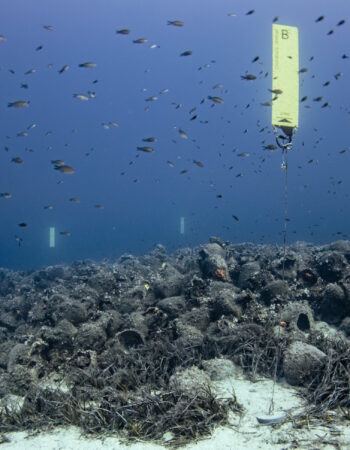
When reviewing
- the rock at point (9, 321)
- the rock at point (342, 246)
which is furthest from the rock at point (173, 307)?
the rock at point (342, 246)

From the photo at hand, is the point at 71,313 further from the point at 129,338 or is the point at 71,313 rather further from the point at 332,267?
the point at 332,267

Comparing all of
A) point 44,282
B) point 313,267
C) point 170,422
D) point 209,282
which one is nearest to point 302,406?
point 170,422

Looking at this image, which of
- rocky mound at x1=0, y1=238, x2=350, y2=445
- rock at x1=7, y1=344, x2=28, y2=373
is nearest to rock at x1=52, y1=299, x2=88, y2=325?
rocky mound at x1=0, y1=238, x2=350, y2=445

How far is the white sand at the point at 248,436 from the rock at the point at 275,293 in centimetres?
322

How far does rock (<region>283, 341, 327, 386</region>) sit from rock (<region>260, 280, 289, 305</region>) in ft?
9.34

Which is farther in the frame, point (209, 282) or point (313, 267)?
point (313, 267)

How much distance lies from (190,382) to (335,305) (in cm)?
480

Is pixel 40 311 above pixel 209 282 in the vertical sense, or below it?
below

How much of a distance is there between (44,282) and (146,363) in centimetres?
1254

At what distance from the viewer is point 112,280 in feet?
40.3

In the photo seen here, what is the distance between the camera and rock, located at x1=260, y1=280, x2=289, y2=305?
28.7ft

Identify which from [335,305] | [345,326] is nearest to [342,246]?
[335,305]

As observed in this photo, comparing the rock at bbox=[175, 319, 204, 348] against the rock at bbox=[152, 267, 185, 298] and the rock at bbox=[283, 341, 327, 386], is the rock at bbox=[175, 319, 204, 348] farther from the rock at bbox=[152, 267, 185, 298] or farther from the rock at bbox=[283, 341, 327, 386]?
the rock at bbox=[152, 267, 185, 298]

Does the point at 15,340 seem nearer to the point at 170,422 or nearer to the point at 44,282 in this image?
the point at 170,422
